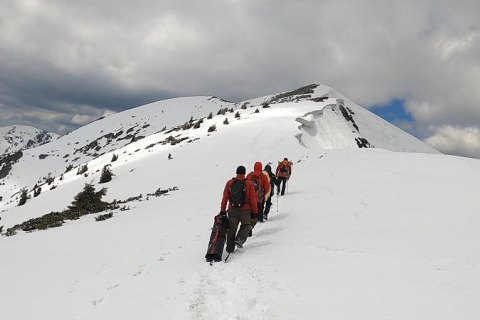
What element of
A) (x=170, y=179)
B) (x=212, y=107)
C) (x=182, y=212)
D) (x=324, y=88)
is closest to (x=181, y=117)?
(x=212, y=107)

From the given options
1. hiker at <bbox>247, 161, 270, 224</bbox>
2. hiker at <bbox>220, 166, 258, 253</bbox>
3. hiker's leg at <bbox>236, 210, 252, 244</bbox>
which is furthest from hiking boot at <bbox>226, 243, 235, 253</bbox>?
hiker at <bbox>247, 161, 270, 224</bbox>

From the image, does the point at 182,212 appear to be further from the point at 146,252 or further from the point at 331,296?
the point at 331,296

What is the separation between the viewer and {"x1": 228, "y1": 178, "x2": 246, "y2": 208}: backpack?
7891 mm

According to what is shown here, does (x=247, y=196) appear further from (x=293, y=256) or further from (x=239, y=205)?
(x=293, y=256)

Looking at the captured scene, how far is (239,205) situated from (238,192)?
300 mm

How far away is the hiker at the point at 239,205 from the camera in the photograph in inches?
311

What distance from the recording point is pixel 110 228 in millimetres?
11562

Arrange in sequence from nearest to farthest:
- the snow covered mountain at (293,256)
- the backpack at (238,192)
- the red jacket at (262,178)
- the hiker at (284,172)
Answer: the snow covered mountain at (293,256) < the backpack at (238,192) < the red jacket at (262,178) < the hiker at (284,172)

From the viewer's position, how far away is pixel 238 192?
25.9 feet

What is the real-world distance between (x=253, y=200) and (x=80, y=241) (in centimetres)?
527

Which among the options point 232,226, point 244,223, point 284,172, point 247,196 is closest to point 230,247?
point 232,226

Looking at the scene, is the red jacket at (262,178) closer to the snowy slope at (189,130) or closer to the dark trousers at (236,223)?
the dark trousers at (236,223)

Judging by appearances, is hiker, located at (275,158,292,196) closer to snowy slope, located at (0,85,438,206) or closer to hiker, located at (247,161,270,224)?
hiker, located at (247,161,270,224)

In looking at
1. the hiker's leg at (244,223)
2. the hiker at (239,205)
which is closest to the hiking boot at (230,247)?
the hiker at (239,205)
